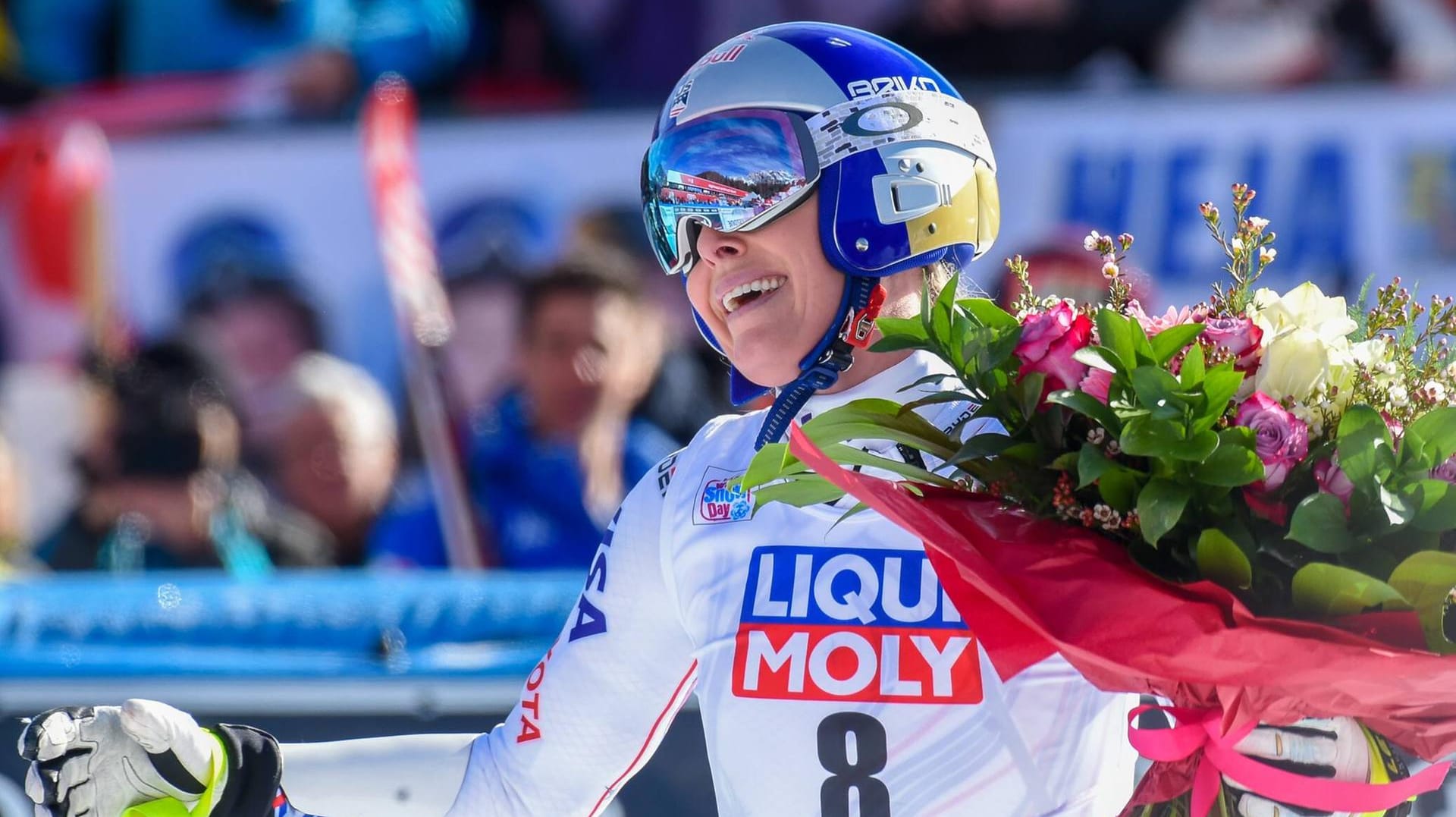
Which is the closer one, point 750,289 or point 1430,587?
point 1430,587

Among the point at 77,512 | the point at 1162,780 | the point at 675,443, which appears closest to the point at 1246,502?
the point at 1162,780

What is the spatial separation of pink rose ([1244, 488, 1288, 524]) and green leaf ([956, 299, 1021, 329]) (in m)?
0.34

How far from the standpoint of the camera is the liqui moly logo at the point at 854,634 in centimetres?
267

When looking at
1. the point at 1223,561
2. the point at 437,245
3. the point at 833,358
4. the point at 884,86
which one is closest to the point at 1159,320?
the point at 1223,561

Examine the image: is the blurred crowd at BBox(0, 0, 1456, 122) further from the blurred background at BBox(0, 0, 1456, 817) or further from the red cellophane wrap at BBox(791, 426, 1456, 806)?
the red cellophane wrap at BBox(791, 426, 1456, 806)

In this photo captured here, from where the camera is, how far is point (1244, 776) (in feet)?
7.18

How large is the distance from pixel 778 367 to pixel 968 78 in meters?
4.98

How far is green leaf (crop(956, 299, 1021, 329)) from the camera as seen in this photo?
2.30 meters

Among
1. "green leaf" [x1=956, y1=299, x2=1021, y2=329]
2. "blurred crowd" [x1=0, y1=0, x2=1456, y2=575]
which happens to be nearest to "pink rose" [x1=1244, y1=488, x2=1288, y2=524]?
"green leaf" [x1=956, y1=299, x2=1021, y2=329]

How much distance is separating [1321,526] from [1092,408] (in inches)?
10.9

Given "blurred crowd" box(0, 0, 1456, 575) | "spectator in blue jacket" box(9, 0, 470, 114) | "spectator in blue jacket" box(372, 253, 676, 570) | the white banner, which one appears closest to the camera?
"spectator in blue jacket" box(372, 253, 676, 570)

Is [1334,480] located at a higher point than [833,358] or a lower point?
lower

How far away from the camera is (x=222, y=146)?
7824mm

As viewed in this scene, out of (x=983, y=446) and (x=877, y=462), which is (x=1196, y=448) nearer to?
(x=983, y=446)
